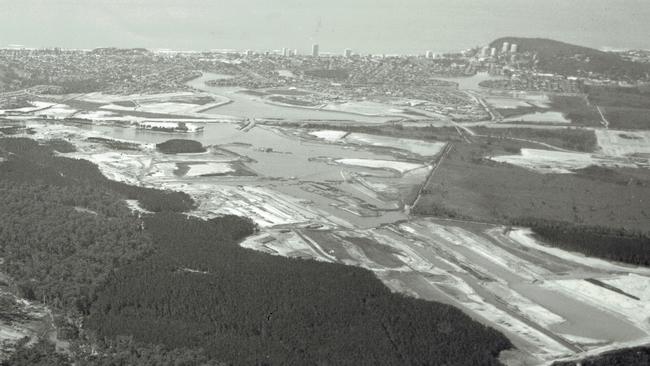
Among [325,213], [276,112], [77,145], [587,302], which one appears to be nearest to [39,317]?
[325,213]

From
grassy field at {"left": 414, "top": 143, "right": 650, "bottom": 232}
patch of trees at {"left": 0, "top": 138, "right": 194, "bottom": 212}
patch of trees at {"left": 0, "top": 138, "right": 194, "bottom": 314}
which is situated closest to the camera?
patch of trees at {"left": 0, "top": 138, "right": 194, "bottom": 314}

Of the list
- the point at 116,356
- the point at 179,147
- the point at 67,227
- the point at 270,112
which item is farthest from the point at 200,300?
the point at 270,112

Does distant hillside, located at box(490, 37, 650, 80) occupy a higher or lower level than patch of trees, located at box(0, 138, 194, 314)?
higher

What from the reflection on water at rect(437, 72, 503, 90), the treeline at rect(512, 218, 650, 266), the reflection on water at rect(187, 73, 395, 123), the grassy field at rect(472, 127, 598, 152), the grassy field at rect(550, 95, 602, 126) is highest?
the reflection on water at rect(437, 72, 503, 90)

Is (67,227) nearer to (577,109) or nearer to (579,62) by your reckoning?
(577,109)

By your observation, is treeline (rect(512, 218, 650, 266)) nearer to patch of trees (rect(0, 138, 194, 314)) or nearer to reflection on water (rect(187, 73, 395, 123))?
patch of trees (rect(0, 138, 194, 314))

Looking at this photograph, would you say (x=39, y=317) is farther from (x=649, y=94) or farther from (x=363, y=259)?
(x=649, y=94)

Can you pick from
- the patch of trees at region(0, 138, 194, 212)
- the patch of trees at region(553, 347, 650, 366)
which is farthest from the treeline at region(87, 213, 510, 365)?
the patch of trees at region(0, 138, 194, 212)
